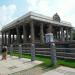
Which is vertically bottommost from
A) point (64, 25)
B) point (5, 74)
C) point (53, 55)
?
point (5, 74)

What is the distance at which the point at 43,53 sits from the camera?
17.6 m

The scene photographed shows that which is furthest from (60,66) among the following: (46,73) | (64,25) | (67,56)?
(64,25)

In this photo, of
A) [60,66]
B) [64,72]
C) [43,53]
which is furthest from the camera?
[43,53]

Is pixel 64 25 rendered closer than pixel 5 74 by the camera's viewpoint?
No

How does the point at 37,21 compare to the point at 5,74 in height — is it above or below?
above

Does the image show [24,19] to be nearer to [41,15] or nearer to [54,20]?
[41,15]

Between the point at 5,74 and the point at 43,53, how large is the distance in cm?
764

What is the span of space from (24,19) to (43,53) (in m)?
19.6

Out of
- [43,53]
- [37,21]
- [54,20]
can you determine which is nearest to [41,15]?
[37,21]

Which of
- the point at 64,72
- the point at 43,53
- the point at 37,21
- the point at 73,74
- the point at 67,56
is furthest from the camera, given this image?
the point at 37,21

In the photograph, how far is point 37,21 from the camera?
35688mm

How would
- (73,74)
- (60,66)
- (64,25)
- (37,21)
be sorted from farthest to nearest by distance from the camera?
1. (64,25)
2. (37,21)
3. (60,66)
4. (73,74)

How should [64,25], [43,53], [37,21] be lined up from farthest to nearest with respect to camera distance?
1. [64,25]
2. [37,21]
3. [43,53]

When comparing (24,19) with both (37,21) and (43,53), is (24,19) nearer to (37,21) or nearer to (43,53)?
(37,21)
